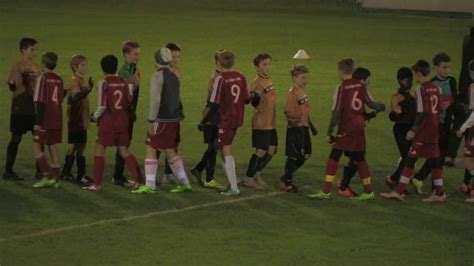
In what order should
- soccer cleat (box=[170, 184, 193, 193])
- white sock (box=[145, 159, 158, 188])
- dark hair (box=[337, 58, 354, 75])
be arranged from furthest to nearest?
soccer cleat (box=[170, 184, 193, 193]), white sock (box=[145, 159, 158, 188]), dark hair (box=[337, 58, 354, 75])

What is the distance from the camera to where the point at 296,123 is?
1354 cm

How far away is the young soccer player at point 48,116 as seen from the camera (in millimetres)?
13398

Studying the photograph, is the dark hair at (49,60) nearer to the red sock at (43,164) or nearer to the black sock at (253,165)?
the red sock at (43,164)

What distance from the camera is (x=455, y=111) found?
15.0 m

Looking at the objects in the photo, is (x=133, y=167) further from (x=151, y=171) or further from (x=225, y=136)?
(x=225, y=136)

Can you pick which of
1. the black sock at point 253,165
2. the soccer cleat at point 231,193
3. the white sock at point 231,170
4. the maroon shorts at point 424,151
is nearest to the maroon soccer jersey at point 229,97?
the white sock at point 231,170

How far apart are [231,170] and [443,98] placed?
293 centimetres

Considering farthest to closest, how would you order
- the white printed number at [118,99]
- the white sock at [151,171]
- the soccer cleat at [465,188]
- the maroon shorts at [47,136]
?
1. the soccer cleat at [465,188]
2. the maroon shorts at [47,136]
3. the white sock at [151,171]
4. the white printed number at [118,99]

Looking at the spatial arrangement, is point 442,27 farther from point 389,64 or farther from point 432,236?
point 432,236

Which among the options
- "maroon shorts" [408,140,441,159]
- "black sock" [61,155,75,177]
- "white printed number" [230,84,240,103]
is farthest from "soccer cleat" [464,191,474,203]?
"black sock" [61,155,75,177]

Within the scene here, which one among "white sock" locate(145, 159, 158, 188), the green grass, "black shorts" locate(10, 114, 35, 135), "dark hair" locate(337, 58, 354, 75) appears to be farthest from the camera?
"black shorts" locate(10, 114, 35, 135)

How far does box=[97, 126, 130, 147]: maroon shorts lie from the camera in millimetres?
13281

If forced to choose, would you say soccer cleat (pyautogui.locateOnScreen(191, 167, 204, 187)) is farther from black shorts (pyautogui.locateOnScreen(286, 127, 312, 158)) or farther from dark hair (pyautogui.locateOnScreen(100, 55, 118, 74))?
dark hair (pyautogui.locateOnScreen(100, 55, 118, 74))

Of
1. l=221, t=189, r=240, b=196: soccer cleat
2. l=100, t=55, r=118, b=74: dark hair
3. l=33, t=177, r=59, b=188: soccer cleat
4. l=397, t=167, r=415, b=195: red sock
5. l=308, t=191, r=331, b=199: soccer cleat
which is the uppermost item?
l=100, t=55, r=118, b=74: dark hair
